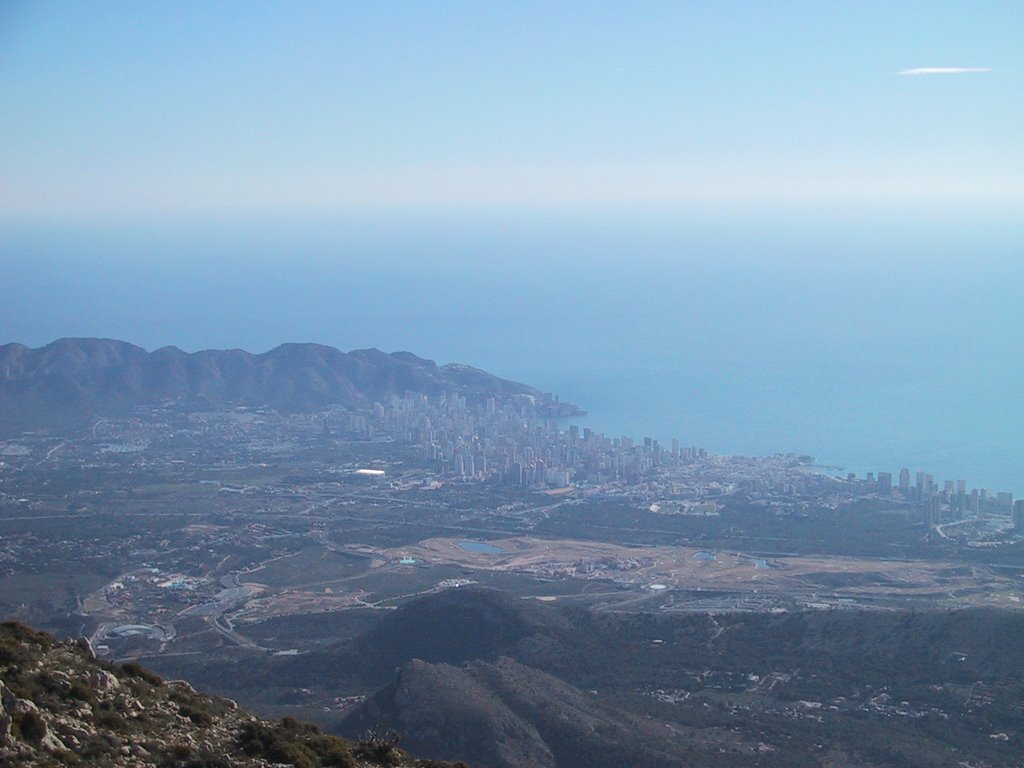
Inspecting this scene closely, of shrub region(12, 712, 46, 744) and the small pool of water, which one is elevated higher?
shrub region(12, 712, 46, 744)

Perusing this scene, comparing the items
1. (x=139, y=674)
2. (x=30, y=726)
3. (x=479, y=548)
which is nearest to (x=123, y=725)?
(x=30, y=726)

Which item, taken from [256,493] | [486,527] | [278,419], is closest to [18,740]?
[486,527]

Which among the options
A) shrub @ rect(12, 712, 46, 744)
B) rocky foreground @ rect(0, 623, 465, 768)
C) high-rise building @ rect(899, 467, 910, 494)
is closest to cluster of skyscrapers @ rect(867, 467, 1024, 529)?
high-rise building @ rect(899, 467, 910, 494)

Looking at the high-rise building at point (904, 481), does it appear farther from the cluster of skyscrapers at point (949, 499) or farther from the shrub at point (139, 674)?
the shrub at point (139, 674)

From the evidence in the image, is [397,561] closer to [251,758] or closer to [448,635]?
[448,635]

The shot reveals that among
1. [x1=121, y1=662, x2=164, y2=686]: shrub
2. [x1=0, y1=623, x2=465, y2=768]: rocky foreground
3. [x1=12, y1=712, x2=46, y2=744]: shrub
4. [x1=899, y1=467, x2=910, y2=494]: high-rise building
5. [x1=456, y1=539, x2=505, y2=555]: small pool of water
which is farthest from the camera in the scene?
[x1=899, y1=467, x2=910, y2=494]: high-rise building

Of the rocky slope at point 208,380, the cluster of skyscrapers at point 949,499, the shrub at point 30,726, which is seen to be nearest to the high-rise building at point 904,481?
the cluster of skyscrapers at point 949,499

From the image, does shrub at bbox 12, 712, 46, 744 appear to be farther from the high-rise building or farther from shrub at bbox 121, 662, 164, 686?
the high-rise building

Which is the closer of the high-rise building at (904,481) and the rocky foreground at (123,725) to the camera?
the rocky foreground at (123,725)
